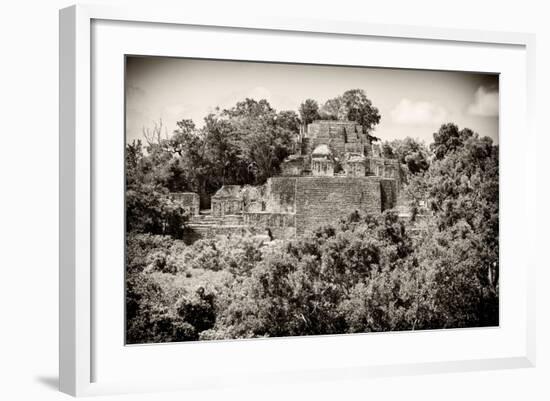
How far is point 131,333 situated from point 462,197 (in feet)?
10.9

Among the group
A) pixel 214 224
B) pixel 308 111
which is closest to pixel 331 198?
pixel 308 111

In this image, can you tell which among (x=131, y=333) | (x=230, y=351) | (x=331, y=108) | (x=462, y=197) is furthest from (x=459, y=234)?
(x=131, y=333)

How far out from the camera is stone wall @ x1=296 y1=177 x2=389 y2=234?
8703 millimetres

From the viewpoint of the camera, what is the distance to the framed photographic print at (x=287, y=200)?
7.98 m

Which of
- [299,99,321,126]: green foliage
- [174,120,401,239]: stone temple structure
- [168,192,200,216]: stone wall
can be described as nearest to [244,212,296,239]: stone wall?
[174,120,401,239]: stone temple structure

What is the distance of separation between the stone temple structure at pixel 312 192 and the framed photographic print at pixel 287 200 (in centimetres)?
2

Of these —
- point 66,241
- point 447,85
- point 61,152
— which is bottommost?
point 66,241

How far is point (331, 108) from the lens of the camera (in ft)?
28.8

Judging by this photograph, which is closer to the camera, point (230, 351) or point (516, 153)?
point (230, 351)

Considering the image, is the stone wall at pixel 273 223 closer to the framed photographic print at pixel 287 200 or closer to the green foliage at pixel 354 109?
the framed photographic print at pixel 287 200

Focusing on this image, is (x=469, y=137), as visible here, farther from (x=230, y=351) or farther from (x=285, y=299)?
(x=230, y=351)

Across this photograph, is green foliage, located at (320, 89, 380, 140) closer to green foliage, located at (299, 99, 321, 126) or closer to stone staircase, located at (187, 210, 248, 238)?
green foliage, located at (299, 99, 321, 126)

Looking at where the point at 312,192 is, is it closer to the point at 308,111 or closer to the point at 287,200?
the point at 287,200

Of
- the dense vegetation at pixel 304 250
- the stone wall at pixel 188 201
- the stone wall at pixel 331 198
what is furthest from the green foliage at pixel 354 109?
the stone wall at pixel 188 201
